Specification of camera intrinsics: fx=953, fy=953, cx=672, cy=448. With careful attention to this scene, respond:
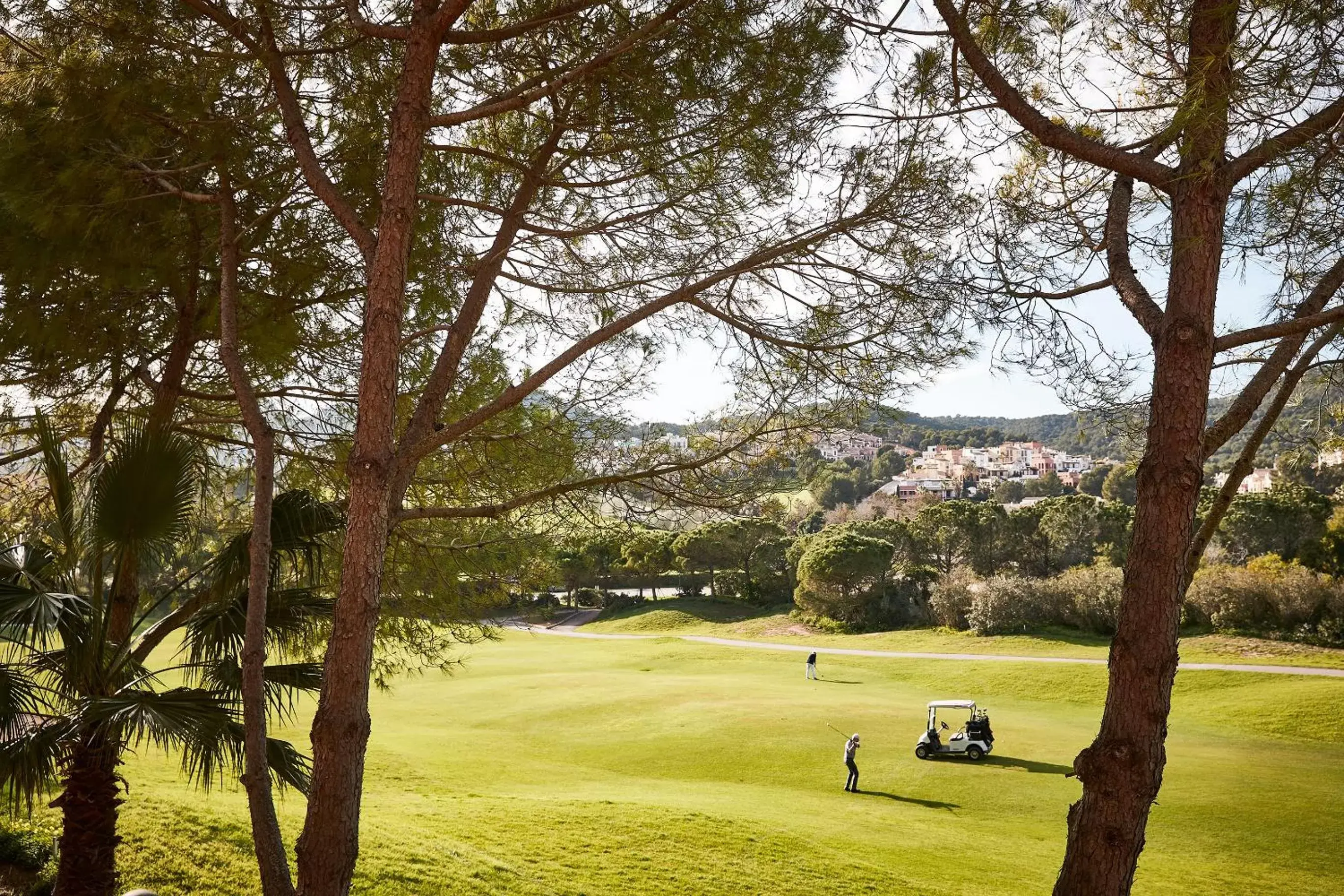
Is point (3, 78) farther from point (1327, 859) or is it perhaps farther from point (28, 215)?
point (1327, 859)

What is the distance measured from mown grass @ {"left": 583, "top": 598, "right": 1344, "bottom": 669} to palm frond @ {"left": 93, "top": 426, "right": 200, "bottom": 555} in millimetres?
24643

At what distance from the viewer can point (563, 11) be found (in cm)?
528

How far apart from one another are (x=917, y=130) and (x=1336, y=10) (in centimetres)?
228

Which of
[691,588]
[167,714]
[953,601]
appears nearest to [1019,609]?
[953,601]

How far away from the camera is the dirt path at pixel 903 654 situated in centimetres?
2212

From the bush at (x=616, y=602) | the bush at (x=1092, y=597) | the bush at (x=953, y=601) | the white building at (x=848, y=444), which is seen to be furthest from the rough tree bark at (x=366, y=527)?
the bush at (x=616, y=602)

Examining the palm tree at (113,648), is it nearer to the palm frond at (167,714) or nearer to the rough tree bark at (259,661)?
the palm frond at (167,714)

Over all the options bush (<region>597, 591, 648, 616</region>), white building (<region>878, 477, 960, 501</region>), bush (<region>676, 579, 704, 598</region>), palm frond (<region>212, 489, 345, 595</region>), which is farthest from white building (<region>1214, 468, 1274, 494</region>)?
palm frond (<region>212, 489, 345, 595</region>)

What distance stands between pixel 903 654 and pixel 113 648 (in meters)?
25.3

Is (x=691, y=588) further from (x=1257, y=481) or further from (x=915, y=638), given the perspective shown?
(x=1257, y=481)

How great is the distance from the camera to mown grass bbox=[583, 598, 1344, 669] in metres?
24.3

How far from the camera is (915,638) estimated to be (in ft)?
103

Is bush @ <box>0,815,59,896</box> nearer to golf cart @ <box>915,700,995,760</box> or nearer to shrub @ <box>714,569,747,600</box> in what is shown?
golf cart @ <box>915,700,995,760</box>

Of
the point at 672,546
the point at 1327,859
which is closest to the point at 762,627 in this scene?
the point at 672,546
